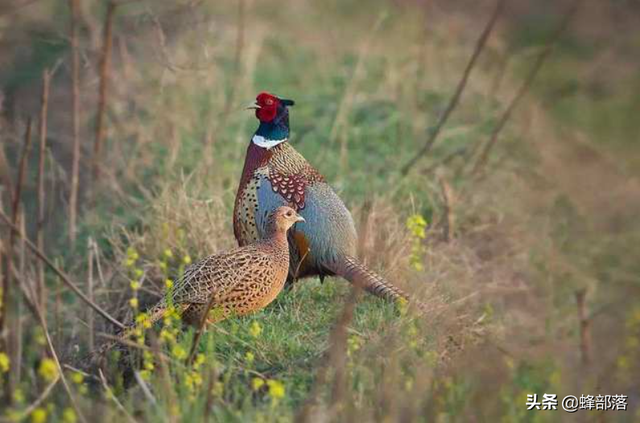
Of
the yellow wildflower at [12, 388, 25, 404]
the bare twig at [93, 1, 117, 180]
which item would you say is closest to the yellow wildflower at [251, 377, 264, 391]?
the yellow wildflower at [12, 388, 25, 404]

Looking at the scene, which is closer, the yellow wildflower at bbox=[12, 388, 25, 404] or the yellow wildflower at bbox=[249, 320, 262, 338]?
the yellow wildflower at bbox=[12, 388, 25, 404]

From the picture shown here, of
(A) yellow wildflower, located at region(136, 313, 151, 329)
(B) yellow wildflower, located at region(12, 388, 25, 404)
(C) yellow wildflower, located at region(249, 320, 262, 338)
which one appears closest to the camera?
(B) yellow wildflower, located at region(12, 388, 25, 404)

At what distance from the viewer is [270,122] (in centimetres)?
520

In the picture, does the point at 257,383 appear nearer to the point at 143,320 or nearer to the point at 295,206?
the point at 143,320

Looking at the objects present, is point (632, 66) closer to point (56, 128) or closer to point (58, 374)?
point (56, 128)

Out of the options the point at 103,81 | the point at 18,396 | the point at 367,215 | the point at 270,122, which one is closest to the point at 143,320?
the point at 18,396

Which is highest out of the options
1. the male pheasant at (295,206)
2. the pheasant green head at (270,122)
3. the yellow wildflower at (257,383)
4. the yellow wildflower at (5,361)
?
the pheasant green head at (270,122)

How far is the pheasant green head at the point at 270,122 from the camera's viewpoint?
519 cm

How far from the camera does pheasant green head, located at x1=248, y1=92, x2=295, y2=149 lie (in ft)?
17.0

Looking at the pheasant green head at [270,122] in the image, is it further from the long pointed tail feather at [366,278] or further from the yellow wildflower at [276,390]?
the yellow wildflower at [276,390]

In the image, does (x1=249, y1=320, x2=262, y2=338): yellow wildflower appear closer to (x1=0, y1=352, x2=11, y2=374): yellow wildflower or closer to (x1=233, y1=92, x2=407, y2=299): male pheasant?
(x1=233, y1=92, x2=407, y2=299): male pheasant

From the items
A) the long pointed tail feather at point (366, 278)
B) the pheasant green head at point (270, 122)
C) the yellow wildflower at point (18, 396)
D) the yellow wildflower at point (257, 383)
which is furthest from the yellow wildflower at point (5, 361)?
the pheasant green head at point (270, 122)

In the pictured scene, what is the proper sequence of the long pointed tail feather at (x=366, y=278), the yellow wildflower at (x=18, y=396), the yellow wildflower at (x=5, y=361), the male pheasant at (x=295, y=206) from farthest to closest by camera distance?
the male pheasant at (x=295, y=206), the long pointed tail feather at (x=366, y=278), the yellow wildflower at (x=5, y=361), the yellow wildflower at (x=18, y=396)

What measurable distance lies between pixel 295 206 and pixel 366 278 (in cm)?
47
